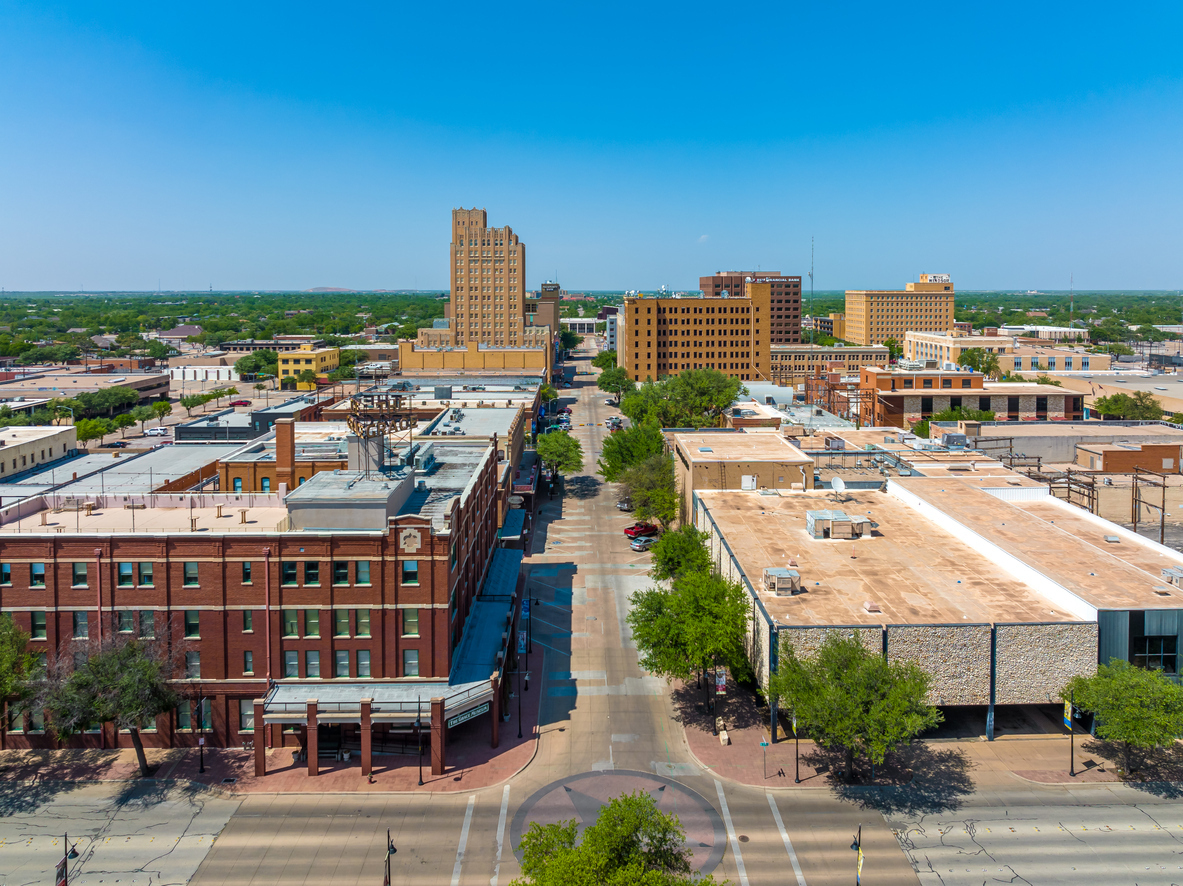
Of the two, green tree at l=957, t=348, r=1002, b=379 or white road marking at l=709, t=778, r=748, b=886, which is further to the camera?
green tree at l=957, t=348, r=1002, b=379

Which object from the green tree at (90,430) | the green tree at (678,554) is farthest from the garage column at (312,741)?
the green tree at (90,430)

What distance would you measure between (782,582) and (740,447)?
35506 mm

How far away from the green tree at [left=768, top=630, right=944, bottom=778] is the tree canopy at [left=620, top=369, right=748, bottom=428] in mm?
85429

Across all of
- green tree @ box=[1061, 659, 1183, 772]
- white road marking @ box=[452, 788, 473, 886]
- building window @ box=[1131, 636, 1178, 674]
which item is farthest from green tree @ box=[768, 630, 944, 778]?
white road marking @ box=[452, 788, 473, 886]

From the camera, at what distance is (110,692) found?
129ft

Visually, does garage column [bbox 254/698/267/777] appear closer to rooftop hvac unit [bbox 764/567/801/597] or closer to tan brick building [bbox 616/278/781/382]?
rooftop hvac unit [bbox 764/567/801/597]

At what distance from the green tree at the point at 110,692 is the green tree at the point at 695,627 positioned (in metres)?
25.6

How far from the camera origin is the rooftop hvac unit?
157ft

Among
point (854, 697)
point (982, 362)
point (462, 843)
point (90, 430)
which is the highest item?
point (982, 362)

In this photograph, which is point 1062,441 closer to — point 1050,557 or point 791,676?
point 1050,557

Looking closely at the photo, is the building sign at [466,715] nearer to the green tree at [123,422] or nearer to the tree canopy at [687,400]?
the tree canopy at [687,400]

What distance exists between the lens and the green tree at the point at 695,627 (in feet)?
149

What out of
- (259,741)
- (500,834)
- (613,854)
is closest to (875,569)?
(500,834)

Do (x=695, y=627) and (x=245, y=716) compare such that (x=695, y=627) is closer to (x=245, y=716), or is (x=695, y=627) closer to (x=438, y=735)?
(x=438, y=735)
